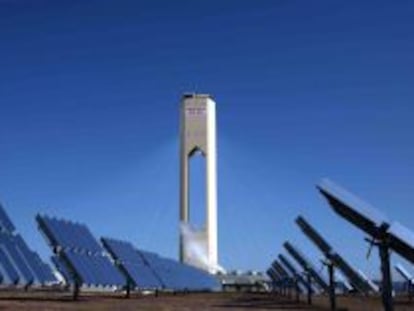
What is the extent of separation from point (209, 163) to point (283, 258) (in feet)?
238

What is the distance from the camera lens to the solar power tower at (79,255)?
51.0m

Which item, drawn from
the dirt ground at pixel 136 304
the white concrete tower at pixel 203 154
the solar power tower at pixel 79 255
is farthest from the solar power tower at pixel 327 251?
the white concrete tower at pixel 203 154

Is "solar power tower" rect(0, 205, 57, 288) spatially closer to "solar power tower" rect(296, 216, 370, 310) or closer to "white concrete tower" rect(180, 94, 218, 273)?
"solar power tower" rect(296, 216, 370, 310)

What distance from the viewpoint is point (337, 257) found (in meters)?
54.6

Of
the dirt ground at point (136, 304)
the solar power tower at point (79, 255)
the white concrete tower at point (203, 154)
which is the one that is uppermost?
the white concrete tower at point (203, 154)

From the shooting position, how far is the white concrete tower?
163125mm

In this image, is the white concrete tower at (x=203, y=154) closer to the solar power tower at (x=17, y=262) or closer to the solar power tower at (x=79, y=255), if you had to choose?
the solar power tower at (x=79, y=255)

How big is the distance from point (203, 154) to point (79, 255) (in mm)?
118166

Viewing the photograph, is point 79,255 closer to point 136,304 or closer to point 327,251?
point 136,304

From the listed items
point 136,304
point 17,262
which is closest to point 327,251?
point 136,304

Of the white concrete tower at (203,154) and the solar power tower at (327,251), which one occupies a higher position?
the white concrete tower at (203,154)

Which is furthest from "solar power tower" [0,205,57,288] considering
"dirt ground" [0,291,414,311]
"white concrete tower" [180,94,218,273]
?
"white concrete tower" [180,94,218,273]

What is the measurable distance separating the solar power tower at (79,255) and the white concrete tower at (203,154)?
100m

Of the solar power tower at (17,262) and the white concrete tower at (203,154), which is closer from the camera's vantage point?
the solar power tower at (17,262)
